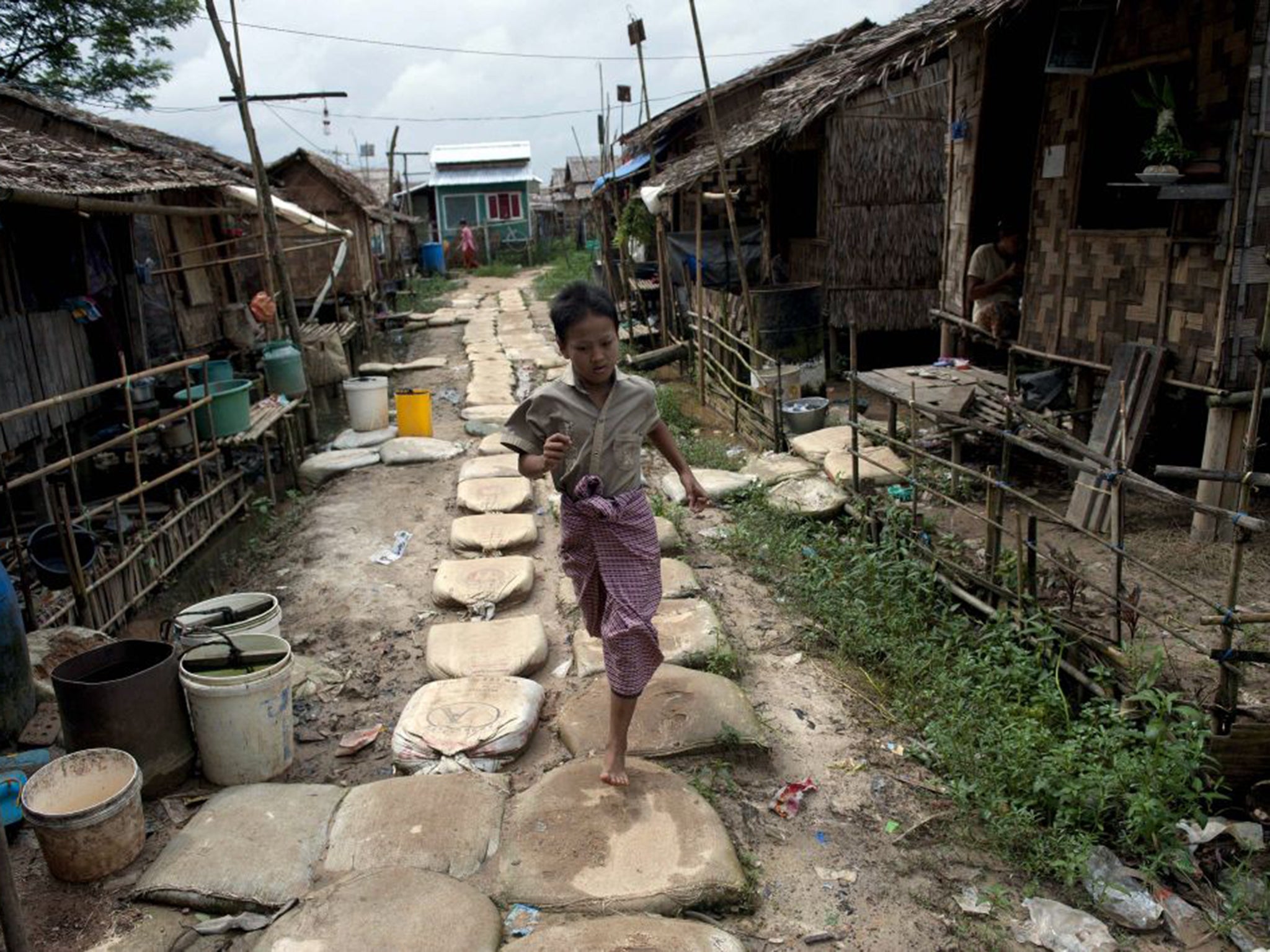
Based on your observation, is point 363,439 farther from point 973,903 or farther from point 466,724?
point 973,903

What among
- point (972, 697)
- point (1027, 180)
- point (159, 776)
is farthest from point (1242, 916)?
point (1027, 180)

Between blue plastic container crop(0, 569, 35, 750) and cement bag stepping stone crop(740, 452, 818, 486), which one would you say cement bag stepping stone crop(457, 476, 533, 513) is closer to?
cement bag stepping stone crop(740, 452, 818, 486)

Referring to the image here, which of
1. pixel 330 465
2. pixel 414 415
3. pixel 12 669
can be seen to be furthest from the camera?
pixel 414 415

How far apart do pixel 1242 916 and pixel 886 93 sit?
323 inches

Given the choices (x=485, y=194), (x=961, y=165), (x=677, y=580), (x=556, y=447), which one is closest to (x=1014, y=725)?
(x=677, y=580)

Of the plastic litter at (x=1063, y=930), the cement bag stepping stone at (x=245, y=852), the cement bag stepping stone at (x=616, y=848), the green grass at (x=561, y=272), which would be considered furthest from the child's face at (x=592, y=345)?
the green grass at (x=561, y=272)

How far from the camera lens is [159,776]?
3225 millimetres

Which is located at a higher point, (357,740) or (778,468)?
(778,468)

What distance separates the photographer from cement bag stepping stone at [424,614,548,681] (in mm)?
4051

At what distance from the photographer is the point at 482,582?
5016mm

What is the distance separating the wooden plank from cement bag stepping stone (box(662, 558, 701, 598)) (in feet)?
7.70

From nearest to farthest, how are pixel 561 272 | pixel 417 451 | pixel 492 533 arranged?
1. pixel 492 533
2. pixel 417 451
3. pixel 561 272

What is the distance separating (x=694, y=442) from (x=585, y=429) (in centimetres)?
552

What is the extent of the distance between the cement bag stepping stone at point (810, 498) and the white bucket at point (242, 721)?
3.62 metres
